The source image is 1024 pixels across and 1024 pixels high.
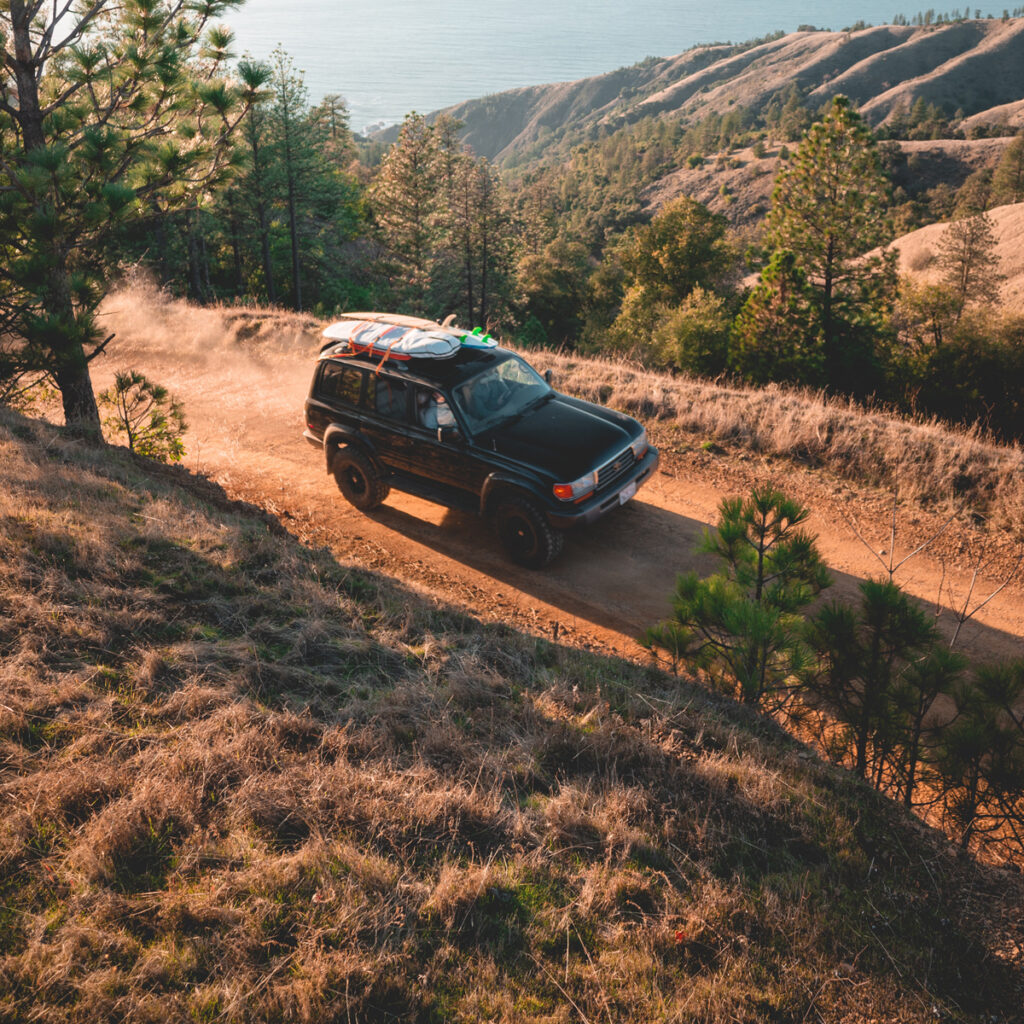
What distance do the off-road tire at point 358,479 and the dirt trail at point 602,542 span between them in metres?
0.23

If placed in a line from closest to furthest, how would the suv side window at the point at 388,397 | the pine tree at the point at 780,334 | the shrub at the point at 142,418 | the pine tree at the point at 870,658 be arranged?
the pine tree at the point at 870,658 < the suv side window at the point at 388,397 < the shrub at the point at 142,418 < the pine tree at the point at 780,334

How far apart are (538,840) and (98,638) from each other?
3.09 metres

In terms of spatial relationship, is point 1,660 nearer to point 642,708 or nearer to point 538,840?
point 538,840

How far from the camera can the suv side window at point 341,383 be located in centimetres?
846

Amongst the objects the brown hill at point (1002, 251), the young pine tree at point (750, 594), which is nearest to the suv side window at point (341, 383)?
the young pine tree at point (750, 594)

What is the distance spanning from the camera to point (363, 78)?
18300 centimetres

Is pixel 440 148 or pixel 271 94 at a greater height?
pixel 440 148

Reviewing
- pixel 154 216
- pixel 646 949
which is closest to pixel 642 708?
pixel 646 949

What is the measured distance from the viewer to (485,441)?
7504mm

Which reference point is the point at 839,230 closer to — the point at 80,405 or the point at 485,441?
the point at 485,441

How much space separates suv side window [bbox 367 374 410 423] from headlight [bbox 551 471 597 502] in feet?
7.62

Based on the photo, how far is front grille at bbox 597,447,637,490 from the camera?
7.26 m

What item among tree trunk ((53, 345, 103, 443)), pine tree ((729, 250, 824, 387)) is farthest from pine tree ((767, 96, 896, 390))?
tree trunk ((53, 345, 103, 443))

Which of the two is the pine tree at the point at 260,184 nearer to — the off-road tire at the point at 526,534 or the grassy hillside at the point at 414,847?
the off-road tire at the point at 526,534
